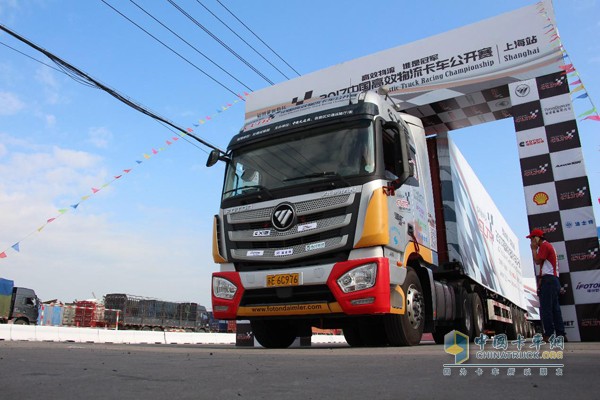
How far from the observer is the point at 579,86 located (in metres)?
7.29

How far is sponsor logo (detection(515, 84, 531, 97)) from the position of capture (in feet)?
24.9

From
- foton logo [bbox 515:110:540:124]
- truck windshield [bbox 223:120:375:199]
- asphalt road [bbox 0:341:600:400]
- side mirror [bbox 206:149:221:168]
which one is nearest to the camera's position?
asphalt road [bbox 0:341:600:400]

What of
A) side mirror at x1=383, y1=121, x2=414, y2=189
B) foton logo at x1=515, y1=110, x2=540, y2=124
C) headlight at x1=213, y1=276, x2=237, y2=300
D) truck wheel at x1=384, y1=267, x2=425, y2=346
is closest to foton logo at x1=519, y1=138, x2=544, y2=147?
foton logo at x1=515, y1=110, x2=540, y2=124

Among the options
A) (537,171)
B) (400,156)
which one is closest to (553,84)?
(537,171)

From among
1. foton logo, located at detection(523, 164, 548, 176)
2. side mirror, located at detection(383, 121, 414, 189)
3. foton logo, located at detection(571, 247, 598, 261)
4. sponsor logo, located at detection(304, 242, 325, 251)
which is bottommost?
sponsor logo, located at detection(304, 242, 325, 251)

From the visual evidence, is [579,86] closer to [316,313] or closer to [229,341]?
[316,313]

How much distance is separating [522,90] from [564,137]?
3.23 ft

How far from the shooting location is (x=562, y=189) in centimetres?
742

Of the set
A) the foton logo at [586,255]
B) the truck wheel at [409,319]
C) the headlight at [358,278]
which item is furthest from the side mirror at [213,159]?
the foton logo at [586,255]

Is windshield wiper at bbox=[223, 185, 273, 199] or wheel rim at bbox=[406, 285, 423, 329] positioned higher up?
windshield wiper at bbox=[223, 185, 273, 199]

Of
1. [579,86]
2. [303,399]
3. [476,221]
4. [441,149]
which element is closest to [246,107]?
[441,149]

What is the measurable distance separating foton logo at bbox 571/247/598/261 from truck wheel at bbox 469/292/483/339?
5.09ft

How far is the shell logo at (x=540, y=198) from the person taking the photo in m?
7.51

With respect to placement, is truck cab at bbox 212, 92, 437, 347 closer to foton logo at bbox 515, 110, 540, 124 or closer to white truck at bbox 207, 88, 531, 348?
white truck at bbox 207, 88, 531, 348
